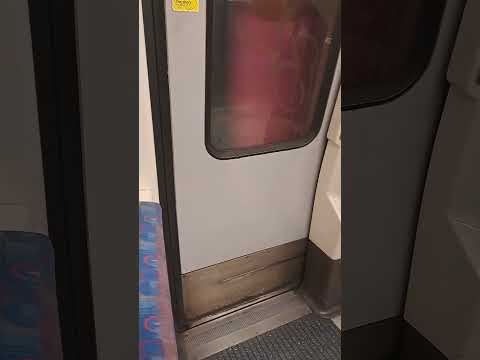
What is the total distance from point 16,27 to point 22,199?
0.17 meters

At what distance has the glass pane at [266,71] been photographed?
1.42 meters

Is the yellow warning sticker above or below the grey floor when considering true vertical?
above

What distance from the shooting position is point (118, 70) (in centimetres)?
36

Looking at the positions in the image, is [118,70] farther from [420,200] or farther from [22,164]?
[420,200]

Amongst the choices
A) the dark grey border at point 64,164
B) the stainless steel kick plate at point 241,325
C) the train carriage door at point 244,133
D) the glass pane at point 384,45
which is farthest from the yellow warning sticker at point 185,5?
the stainless steel kick plate at point 241,325

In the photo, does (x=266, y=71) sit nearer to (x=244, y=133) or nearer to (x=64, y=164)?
(x=244, y=133)

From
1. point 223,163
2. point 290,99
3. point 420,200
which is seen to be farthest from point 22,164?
point 290,99

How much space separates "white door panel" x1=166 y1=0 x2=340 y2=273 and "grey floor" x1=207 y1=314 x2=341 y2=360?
367 mm

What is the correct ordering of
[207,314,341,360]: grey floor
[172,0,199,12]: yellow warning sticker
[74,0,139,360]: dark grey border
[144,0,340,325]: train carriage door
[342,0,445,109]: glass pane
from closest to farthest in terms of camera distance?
[74,0,139,360]: dark grey border → [342,0,445,109]: glass pane → [172,0,199,12]: yellow warning sticker → [144,0,340,325]: train carriage door → [207,314,341,360]: grey floor

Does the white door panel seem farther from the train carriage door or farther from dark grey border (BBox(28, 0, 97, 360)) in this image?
dark grey border (BBox(28, 0, 97, 360))

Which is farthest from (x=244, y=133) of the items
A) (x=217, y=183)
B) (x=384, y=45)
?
(x=384, y=45)

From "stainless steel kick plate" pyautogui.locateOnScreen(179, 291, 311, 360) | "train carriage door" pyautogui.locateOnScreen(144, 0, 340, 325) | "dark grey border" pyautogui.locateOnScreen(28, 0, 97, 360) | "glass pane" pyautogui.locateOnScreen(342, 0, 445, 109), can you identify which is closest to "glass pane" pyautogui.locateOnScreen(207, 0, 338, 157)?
"train carriage door" pyautogui.locateOnScreen(144, 0, 340, 325)

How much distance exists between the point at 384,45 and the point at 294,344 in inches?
51.2

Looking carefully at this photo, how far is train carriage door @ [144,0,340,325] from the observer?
1.39 meters
